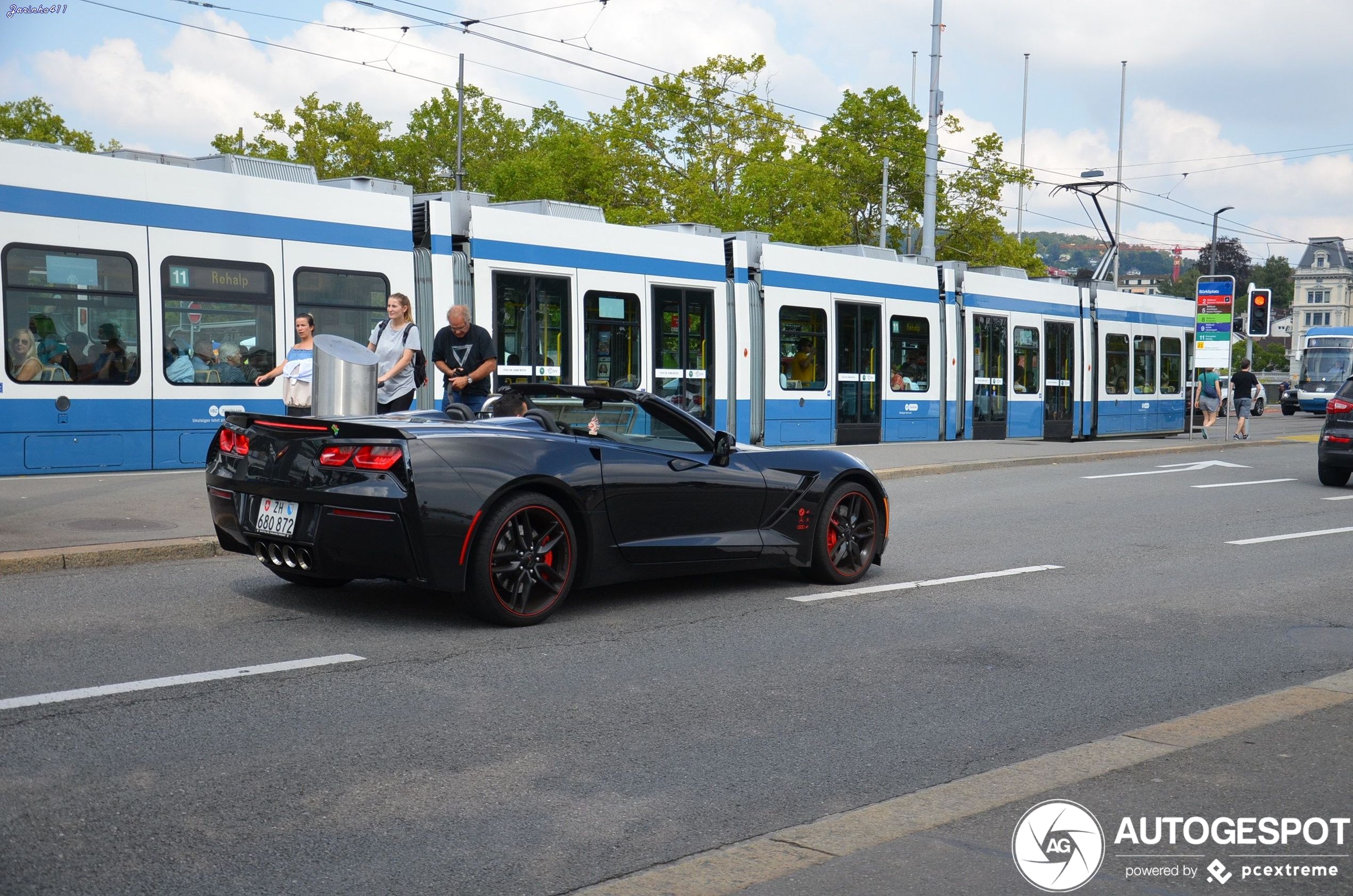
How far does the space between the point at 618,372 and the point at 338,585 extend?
10.4 m

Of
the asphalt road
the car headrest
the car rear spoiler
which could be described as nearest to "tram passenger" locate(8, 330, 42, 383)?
the asphalt road

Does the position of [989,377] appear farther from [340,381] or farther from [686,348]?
[340,381]

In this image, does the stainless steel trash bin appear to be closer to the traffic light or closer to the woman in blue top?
the woman in blue top

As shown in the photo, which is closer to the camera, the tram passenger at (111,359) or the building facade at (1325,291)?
the tram passenger at (111,359)

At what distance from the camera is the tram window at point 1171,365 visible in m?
33.1

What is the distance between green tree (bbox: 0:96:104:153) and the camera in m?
48.4

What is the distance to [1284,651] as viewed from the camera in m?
7.11

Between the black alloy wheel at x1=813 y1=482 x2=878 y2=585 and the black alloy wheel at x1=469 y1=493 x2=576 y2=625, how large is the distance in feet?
6.69

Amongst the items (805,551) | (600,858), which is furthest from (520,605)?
(600,858)

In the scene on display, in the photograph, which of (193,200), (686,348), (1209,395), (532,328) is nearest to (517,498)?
(193,200)

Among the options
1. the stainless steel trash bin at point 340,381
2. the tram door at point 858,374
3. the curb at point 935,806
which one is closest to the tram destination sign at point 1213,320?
the tram door at point 858,374

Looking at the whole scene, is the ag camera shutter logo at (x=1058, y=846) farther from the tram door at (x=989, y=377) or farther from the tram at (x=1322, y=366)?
the tram at (x=1322, y=366)

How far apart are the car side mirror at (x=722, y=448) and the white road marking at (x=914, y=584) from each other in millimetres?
962

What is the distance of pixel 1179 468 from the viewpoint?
838 inches
